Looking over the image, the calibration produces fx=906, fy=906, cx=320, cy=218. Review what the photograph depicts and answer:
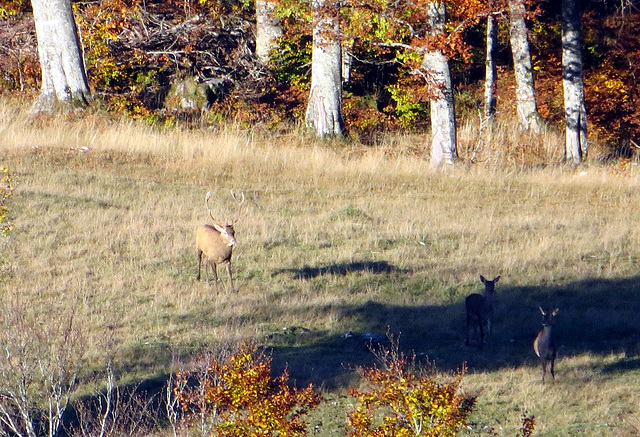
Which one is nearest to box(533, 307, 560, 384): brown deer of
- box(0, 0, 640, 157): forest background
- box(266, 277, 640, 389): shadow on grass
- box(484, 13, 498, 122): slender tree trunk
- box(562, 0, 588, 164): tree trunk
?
box(266, 277, 640, 389): shadow on grass

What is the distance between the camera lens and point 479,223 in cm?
1767

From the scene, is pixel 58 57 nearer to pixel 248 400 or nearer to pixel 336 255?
pixel 336 255

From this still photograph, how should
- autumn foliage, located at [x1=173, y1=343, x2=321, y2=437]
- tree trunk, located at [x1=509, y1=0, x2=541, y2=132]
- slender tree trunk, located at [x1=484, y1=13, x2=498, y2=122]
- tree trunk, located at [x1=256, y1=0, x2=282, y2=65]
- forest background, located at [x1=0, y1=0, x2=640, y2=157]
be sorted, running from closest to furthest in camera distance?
autumn foliage, located at [x1=173, y1=343, x2=321, y2=437] < tree trunk, located at [x1=509, y1=0, x2=541, y2=132] < slender tree trunk, located at [x1=484, y1=13, x2=498, y2=122] < forest background, located at [x1=0, y1=0, x2=640, y2=157] < tree trunk, located at [x1=256, y1=0, x2=282, y2=65]

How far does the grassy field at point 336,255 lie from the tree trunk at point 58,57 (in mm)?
1066

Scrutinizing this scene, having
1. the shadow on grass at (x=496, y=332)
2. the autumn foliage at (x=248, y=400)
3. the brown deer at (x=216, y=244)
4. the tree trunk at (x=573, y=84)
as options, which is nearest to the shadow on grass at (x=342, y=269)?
the brown deer at (x=216, y=244)

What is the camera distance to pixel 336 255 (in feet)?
50.8

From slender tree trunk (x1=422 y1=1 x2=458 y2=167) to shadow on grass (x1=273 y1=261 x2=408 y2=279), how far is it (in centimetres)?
719

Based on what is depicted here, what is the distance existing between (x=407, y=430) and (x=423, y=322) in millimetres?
5563

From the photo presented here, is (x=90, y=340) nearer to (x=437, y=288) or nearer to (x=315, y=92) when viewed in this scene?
(x=437, y=288)

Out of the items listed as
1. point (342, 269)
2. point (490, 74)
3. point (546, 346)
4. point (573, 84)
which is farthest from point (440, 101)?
point (546, 346)

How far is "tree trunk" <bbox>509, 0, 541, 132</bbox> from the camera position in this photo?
24.5 m

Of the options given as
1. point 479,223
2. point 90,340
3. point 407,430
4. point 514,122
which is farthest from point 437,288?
point 514,122

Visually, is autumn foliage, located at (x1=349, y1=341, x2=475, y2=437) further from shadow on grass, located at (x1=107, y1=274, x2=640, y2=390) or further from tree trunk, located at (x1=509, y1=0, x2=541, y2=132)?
tree trunk, located at (x1=509, y1=0, x2=541, y2=132)

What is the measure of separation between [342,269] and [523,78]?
12.3 metres
